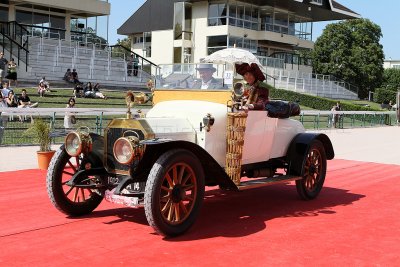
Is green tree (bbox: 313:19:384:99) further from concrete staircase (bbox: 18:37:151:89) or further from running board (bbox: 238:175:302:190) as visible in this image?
running board (bbox: 238:175:302:190)

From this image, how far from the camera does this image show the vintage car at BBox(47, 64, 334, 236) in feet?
17.5

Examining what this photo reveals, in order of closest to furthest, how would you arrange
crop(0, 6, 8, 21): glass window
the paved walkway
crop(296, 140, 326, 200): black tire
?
crop(296, 140, 326, 200): black tire
the paved walkway
crop(0, 6, 8, 21): glass window

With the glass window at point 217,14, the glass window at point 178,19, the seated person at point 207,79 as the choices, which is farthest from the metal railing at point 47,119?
the glass window at point 178,19

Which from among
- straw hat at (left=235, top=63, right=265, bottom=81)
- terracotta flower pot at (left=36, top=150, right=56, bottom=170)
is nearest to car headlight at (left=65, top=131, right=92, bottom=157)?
straw hat at (left=235, top=63, right=265, bottom=81)

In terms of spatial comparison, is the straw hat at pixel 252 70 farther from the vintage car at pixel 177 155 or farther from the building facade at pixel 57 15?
the building facade at pixel 57 15

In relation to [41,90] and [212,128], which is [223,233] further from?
[41,90]

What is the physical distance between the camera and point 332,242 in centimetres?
546

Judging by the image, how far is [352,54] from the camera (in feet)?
202

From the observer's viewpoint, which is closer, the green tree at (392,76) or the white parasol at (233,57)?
the white parasol at (233,57)

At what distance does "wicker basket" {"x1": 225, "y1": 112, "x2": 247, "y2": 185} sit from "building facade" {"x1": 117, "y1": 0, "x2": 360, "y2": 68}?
35.0m

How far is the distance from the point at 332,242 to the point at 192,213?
1.55m

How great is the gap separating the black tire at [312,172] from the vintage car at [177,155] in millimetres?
35

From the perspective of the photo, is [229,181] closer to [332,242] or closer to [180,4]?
[332,242]

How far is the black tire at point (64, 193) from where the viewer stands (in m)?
5.91
